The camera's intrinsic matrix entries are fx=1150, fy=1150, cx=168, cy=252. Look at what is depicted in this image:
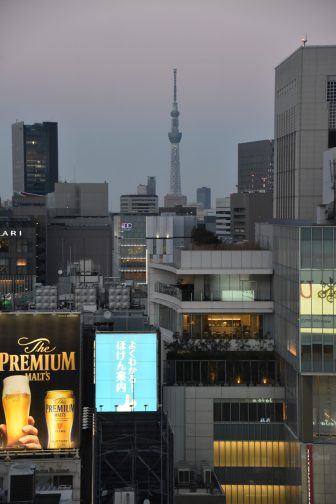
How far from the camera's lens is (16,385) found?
5084 centimetres

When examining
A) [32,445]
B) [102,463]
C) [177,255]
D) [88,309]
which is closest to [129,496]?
[102,463]

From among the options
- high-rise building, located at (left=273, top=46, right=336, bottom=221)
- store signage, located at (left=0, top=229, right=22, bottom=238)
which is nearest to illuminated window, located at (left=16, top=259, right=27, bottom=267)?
store signage, located at (left=0, top=229, right=22, bottom=238)

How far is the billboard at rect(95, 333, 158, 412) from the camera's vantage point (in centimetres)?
5188

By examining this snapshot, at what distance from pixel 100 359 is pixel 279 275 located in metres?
9.14

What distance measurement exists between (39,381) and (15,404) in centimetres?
145

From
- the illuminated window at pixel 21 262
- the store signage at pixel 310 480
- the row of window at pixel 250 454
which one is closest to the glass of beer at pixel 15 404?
the row of window at pixel 250 454

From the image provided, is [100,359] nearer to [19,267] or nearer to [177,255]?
[177,255]

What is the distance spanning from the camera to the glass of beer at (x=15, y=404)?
166ft

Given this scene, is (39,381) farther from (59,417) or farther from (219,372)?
(219,372)

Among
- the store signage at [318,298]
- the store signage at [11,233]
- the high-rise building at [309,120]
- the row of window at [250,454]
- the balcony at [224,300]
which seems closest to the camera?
the store signage at [318,298]

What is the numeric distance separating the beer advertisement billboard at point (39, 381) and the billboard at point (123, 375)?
126 cm

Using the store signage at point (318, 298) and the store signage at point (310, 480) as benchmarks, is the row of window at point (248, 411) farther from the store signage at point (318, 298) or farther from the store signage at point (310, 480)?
the store signage at point (318, 298)

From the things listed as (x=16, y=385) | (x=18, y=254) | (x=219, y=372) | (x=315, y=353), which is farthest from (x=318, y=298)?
(x=18, y=254)

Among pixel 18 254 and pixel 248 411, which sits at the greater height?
pixel 18 254
